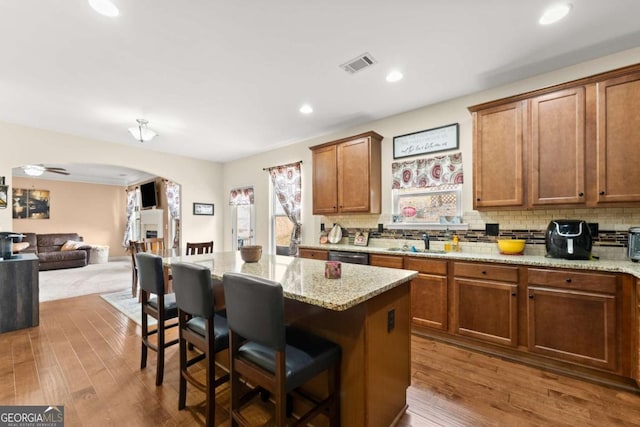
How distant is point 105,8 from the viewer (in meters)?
1.91

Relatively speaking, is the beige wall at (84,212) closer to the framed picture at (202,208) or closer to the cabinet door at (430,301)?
the framed picture at (202,208)

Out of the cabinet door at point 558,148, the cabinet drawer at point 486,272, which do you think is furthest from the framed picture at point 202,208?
the cabinet door at point 558,148

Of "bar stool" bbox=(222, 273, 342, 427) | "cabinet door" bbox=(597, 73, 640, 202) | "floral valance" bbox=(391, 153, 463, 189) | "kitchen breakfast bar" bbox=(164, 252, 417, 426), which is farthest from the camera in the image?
"floral valance" bbox=(391, 153, 463, 189)

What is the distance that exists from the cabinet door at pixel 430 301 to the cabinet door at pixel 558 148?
1.20 m

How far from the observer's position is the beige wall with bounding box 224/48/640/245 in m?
2.66

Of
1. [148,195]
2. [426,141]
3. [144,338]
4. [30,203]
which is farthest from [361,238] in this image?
[30,203]

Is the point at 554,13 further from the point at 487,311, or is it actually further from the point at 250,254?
the point at 250,254

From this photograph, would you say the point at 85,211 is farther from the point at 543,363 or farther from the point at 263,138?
the point at 543,363

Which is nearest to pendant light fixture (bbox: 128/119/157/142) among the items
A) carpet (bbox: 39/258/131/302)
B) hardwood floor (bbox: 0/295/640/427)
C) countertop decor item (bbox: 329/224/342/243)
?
hardwood floor (bbox: 0/295/640/427)

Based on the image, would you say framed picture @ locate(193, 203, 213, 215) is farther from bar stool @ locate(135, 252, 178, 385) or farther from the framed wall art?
the framed wall art

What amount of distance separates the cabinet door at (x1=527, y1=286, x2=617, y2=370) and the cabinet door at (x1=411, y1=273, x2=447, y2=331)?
712 mm

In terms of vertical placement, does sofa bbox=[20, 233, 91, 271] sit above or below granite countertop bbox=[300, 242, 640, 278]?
below

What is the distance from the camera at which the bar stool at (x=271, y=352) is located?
1233mm

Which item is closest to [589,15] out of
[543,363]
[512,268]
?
[512,268]
